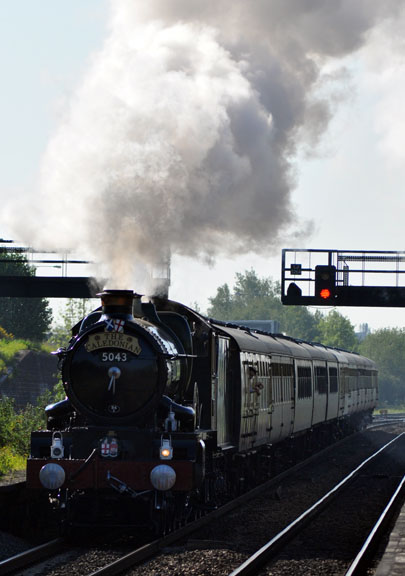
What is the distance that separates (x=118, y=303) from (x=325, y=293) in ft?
46.4

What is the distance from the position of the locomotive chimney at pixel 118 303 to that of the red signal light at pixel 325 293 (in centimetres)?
1393

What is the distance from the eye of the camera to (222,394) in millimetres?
16000

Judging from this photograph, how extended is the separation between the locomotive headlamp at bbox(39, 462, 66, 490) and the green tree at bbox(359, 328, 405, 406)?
113m

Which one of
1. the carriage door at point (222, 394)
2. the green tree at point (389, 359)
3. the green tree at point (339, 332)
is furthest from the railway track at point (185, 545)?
the green tree at point (389, 359)

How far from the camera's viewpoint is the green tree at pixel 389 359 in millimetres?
126875

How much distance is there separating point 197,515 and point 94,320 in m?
3.89

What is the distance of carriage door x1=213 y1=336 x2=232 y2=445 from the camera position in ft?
Answer: 50.9

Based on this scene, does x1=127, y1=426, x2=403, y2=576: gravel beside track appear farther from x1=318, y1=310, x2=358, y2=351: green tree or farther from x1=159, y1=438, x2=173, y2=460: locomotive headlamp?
x1=318, y1=310, x2=358, y2=351: green tree

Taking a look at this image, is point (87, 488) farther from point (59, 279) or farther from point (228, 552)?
point (59, 279)

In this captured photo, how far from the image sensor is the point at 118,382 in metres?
13.1

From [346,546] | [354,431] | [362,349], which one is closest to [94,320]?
[346,546]

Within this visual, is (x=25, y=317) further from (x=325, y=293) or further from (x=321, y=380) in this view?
(x=325, y=293)

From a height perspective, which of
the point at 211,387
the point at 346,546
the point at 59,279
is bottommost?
the point at 346,546

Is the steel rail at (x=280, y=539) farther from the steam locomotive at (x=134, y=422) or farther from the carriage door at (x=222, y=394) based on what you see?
the carriage door at (x=222, y=394)
